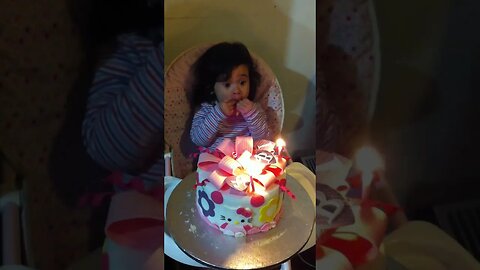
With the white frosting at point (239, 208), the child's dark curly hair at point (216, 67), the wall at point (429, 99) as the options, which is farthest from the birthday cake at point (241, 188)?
the wall at point (429, 99)

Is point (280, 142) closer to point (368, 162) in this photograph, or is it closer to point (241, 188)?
point (241, 188)

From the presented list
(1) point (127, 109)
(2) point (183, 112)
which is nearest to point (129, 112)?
(1) point (127, 109)

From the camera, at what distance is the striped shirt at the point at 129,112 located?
783 millimetres

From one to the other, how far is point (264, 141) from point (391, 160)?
28cm

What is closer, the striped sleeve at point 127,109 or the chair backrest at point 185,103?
the striped sleeve at point 127,109

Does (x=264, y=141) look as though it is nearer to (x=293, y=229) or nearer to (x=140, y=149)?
(x=293, y=229)

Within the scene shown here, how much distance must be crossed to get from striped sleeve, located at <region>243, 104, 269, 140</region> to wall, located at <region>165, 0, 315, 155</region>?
0.19 feet

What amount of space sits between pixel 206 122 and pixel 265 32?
20cm

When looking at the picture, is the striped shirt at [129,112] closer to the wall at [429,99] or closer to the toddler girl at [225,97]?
the toddler girl at [225,97]

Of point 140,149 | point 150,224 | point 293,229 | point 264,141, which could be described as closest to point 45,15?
point 140,149

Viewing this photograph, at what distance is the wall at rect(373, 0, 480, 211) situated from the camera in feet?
2.57

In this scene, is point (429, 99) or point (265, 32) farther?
point (265, 32)

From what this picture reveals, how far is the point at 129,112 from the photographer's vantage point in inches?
31.9

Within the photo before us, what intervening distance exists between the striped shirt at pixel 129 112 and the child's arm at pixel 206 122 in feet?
0.63
